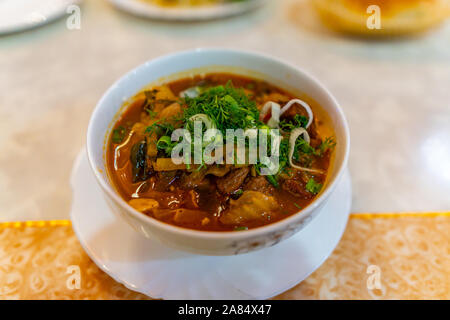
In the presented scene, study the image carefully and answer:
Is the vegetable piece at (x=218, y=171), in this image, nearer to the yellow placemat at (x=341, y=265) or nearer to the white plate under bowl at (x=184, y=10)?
the yellow placemat at (x=341, y=265)

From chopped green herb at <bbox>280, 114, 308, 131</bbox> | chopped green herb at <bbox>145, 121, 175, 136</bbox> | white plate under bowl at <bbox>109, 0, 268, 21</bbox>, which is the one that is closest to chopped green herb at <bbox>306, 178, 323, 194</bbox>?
chopped green herb at <bbox>280, 114, 308, 131</bbox>

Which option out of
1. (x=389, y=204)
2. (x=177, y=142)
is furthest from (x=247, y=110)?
(x=389, y=204)

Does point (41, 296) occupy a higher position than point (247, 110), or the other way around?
point (247, 110)

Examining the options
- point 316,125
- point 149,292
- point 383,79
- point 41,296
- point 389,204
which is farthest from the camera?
point 383,79

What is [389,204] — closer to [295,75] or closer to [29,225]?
[295,75]

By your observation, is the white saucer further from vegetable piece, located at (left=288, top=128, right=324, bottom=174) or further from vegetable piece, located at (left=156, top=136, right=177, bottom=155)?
vegetable piece, located at (left=156, top=136, right=177, bottom=155)

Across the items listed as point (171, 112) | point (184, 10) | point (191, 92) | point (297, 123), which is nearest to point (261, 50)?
point (184, 10)

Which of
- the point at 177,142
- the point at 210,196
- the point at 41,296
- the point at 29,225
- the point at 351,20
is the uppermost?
the point at 351,20
